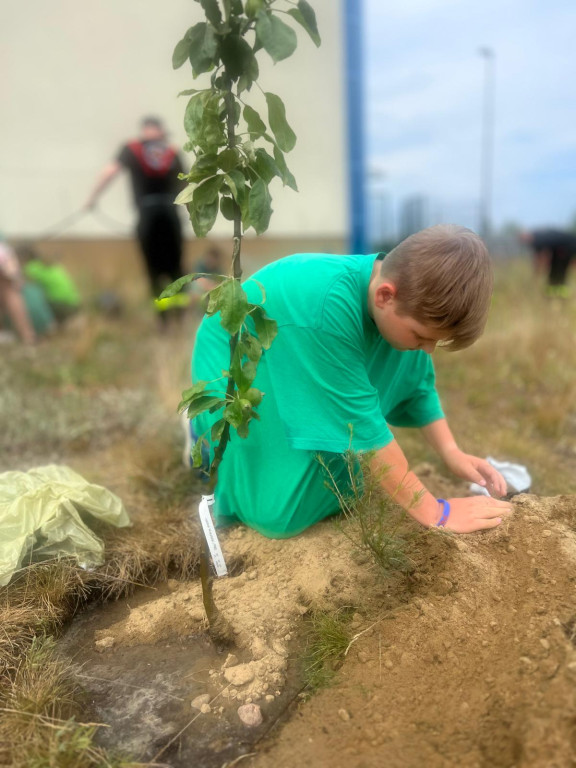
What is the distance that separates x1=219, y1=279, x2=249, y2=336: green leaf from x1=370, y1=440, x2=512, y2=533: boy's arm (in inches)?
21.4

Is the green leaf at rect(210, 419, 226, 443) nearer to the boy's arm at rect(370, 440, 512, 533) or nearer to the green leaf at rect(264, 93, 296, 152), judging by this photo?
the boy's arm at rect(370, 440, 512, 533)

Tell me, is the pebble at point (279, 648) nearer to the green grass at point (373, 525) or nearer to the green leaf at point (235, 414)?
the green grass at point (373, 525)

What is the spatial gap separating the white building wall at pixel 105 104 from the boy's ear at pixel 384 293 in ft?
17.3

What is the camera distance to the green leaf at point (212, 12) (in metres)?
1.41

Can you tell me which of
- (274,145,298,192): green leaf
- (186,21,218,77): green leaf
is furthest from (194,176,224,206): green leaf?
(186,21,218,77): green leaf

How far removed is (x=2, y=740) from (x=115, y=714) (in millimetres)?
260

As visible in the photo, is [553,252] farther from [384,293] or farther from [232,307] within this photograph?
[232,307]

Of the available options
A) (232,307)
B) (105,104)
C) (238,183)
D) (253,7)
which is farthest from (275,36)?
(105,104)

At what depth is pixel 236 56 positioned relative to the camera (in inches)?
56.1

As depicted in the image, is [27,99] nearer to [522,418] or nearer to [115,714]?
[522,418]

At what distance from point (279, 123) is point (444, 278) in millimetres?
541

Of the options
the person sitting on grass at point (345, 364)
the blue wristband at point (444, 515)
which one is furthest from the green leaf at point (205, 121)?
the blue wristband at point (444, 515)

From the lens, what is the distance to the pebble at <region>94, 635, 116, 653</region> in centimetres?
180

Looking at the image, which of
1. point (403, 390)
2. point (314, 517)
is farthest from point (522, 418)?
point (314, 517)
